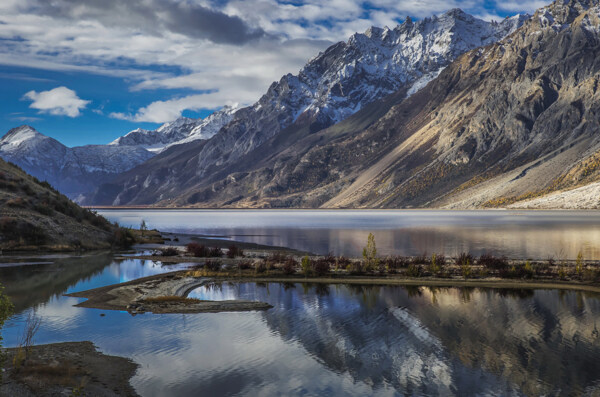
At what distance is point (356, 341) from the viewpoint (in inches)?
946

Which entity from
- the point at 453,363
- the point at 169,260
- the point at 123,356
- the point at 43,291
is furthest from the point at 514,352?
the point at 169,260

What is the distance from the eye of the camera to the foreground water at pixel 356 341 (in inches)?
736

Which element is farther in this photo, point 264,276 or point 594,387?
point 264,276

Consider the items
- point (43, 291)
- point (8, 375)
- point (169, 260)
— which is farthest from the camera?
point (169, 260)

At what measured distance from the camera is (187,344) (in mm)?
23234

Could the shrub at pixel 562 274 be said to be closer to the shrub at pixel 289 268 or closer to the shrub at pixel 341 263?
the shrub at pixel 341 263

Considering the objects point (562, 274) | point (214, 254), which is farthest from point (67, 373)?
point (214, 254)

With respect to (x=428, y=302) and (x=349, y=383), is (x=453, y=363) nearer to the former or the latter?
(x=349, y=383)

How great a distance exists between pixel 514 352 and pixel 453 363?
3.32 meters

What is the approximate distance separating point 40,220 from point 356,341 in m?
51.2

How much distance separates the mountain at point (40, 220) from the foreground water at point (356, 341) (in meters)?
26.0

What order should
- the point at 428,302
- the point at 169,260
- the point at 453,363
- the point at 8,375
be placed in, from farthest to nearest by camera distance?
the point at 169,260 < the point at 428,302 < the point at 453,363 < the point at 8,375

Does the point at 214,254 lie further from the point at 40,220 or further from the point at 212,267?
the point at 40,220

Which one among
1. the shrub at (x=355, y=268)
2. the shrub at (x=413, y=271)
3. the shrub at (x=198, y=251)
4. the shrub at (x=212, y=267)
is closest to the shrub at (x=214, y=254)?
the shrub at (x=198, y=251)
